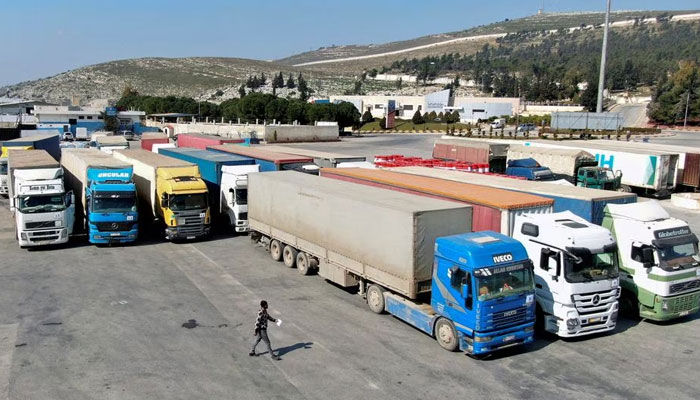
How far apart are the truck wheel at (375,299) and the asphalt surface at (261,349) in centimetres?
20

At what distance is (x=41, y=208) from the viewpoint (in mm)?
21766

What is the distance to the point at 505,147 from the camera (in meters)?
39.8

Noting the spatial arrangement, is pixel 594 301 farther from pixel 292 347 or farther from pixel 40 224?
pixel 40 224

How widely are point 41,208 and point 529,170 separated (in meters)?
26.1

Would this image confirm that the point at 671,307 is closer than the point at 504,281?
No

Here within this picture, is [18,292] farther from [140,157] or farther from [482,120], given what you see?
[482,120]

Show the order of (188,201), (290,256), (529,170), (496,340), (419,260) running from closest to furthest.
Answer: (496,340) → (419,260) → (290,256) → (188,201) → (529,170)

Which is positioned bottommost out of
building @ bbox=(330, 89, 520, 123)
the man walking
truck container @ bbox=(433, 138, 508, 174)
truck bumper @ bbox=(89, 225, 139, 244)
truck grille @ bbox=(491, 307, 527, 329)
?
truck bumper @ bbox=(89, 225, 139, 244)

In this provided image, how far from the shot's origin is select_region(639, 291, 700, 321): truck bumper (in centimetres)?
1463

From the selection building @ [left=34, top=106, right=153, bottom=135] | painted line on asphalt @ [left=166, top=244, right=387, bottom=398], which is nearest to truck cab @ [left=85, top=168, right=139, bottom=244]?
painted line on asphalt @ [left=166, top=244, right=387, bottom=398]

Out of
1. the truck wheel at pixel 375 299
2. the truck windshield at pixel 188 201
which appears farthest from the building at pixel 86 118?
the truck wheel at pixel 375 299

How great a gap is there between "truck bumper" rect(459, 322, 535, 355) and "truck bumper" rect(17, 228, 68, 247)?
16.5 meters

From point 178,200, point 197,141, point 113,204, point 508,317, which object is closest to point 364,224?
point 508,317

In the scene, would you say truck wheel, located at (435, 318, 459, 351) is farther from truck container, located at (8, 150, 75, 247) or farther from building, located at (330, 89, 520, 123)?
building, located at (330, 89, 520, 123)
